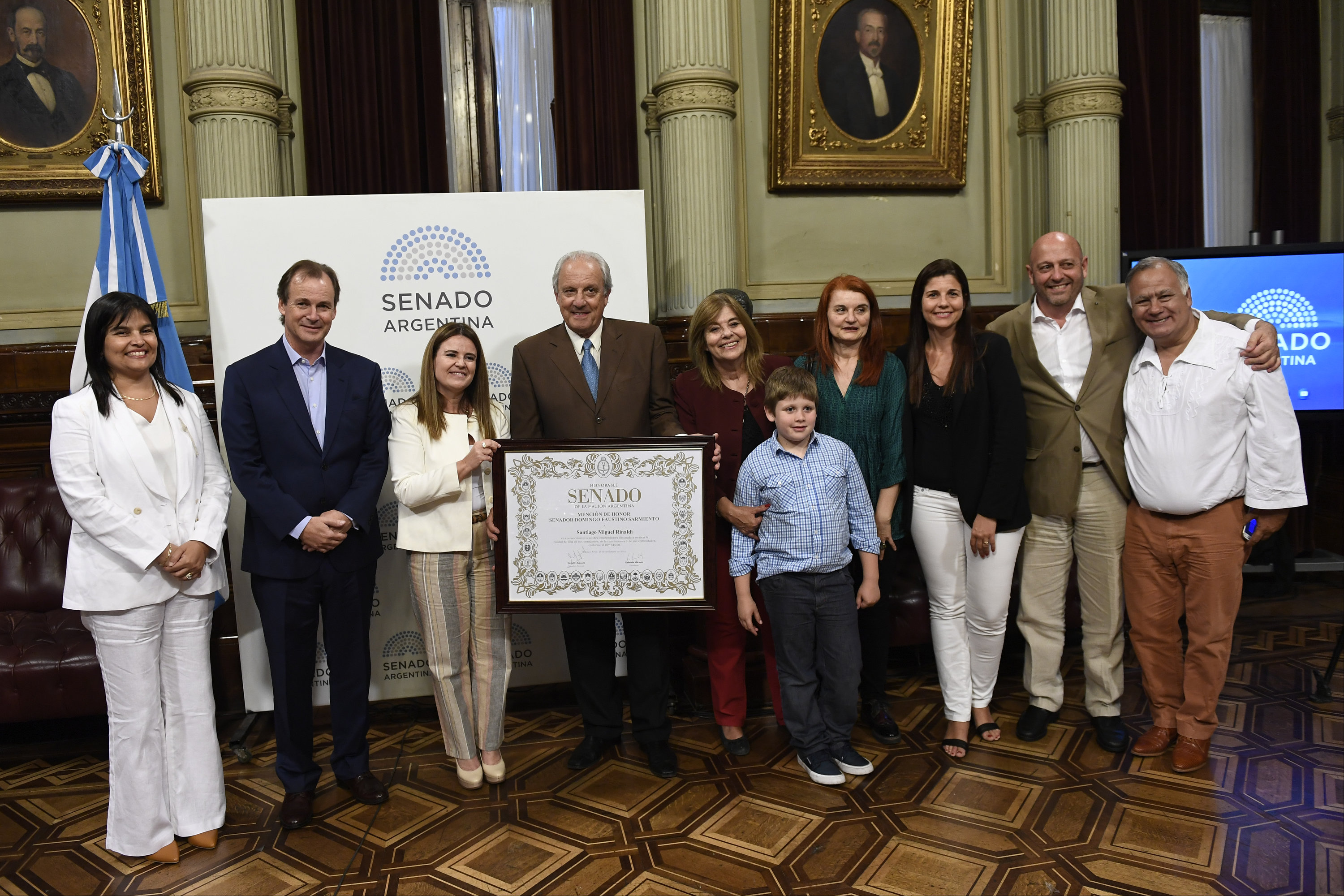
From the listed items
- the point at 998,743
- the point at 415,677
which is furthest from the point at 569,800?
the point at 998,743

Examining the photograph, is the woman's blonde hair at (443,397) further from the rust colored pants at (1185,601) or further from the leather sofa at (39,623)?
the rust colored pants at (1185,601)

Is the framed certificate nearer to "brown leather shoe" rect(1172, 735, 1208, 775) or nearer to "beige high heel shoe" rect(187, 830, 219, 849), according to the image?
"beige high heel shoe" rect(187, 830, 219, 849)

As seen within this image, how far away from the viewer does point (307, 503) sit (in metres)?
2.71

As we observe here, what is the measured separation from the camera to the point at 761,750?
123 inches

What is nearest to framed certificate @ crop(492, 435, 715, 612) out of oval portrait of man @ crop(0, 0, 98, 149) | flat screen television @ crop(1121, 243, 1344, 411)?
flat screen television @ crop(1121, 243, 1344, 411)

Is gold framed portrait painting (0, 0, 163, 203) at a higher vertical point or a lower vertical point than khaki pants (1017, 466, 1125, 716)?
higher

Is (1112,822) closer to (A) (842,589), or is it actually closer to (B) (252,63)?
(A) (842,589)

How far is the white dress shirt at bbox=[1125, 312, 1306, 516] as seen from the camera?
2760mm

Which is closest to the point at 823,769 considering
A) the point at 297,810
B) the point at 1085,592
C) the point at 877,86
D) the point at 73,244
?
the point at 1085,592

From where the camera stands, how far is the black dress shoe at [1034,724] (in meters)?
3.14

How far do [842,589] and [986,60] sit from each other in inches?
161

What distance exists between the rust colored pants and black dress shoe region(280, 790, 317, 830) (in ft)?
9.00

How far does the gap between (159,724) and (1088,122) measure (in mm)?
5383

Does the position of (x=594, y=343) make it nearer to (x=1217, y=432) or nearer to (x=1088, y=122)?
(x=1217, y=432)
